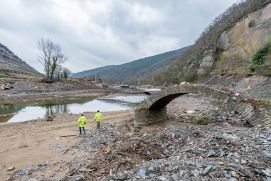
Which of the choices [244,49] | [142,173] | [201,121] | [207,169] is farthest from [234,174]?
[244,49]

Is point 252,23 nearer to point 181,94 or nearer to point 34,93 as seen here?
point 181,94

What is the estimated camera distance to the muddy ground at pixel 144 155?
891 cm

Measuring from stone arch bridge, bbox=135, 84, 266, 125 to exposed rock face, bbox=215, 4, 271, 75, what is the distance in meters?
27.9

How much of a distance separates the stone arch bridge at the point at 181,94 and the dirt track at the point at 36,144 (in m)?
4.77

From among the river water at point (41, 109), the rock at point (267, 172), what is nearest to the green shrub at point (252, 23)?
the river water at point (41, 109)

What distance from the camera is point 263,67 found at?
123 feet

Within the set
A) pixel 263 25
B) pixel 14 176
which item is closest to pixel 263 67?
pixel 263 25

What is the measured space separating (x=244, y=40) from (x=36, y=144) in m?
52.2

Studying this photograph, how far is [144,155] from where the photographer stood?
12734 millimetres

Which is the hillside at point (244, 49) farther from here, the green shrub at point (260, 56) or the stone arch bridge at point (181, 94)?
the stone arch bridge at point (181, 94)

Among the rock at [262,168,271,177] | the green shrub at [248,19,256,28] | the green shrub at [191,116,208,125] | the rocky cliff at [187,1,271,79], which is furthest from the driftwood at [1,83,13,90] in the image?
the rock at [262,168,271,177]

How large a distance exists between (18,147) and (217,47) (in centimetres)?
6545

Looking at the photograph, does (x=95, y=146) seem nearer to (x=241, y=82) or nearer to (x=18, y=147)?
(x=18, y=147)

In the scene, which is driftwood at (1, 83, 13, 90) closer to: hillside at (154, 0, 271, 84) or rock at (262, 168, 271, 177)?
hillside at (154, 0, 271, 84)
